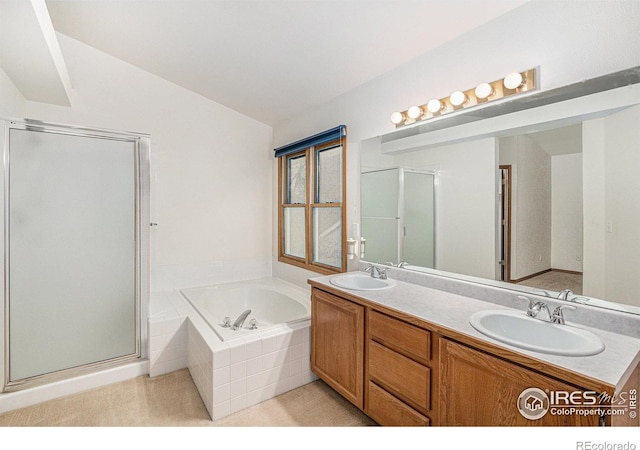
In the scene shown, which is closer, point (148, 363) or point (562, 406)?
→ point (562, 406)

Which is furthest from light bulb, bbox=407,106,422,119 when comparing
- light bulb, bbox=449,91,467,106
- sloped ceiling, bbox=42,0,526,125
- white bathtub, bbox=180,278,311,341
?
white bathtub, bbox=180,278,311,341

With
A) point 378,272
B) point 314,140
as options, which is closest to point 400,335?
point 378,272

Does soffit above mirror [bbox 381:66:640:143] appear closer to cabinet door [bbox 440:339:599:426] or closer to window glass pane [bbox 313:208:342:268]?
window glass pane [bbox 313:208:342:268]

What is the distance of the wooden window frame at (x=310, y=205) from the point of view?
2.65m

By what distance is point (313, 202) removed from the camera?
312 cm

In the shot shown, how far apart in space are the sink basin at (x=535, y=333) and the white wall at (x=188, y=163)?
2.72 m

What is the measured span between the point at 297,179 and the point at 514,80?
2277 millimetres

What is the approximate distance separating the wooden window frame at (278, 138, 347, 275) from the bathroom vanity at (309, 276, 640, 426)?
71 centimetres

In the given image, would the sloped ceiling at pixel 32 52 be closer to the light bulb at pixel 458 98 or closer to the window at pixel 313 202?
the window at pixel 313 202

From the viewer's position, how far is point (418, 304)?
1.62 m

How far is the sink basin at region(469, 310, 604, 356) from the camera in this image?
3.58 ft

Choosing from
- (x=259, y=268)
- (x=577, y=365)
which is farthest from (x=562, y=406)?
(x=259, y=268)

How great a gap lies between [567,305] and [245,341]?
1.76m
